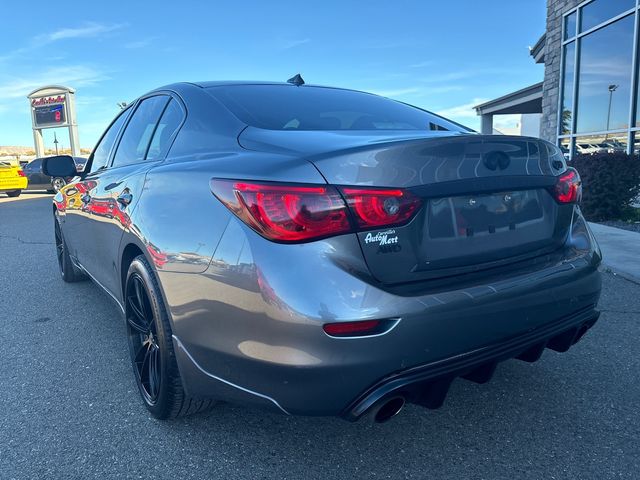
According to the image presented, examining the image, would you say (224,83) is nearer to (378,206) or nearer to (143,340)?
(143,340)

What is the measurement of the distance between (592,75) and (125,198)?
12.2 meters

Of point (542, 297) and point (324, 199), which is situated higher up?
point (324, 199)

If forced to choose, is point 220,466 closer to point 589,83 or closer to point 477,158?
point 477,158

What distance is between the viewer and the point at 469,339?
6.13 ft

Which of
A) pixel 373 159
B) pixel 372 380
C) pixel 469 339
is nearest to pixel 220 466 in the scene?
pixel 372 380

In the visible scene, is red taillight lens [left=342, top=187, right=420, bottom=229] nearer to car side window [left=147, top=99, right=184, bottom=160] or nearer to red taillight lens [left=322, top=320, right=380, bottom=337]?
red taillight lens [left=322, top=320, right=380, bottom=337]

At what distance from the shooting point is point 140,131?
11.2ft

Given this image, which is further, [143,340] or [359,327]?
[143,340]

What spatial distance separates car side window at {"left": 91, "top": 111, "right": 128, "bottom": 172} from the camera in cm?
394

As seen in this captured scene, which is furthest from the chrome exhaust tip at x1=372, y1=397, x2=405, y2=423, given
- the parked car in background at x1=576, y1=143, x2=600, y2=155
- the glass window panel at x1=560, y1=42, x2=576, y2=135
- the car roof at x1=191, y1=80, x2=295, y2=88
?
the glass window panel at x1=560, y1=42, x2=576, y2=135

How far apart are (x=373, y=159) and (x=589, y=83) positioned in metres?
12.3

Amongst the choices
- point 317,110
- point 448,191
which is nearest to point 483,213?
point 448,191

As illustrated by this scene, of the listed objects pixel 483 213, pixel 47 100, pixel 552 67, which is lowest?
pixel 483 213

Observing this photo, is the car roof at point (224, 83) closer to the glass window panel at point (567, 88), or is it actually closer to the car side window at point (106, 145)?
the car side window at point (106, 145)
